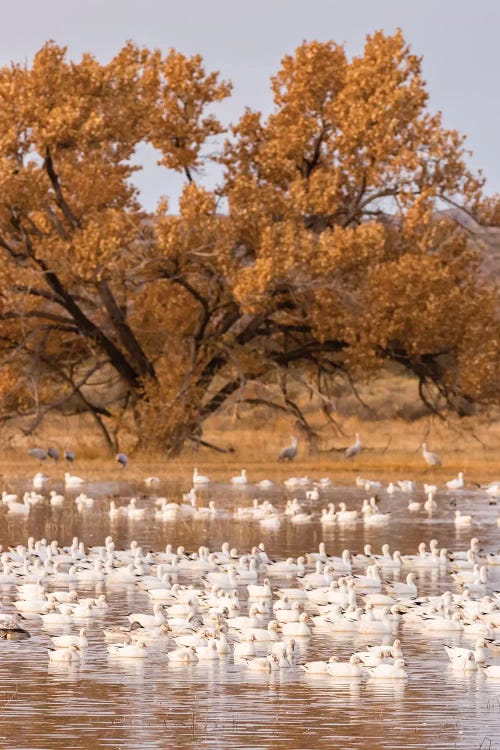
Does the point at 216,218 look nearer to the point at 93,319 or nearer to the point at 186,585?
the point at 93,319

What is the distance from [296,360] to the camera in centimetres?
4644

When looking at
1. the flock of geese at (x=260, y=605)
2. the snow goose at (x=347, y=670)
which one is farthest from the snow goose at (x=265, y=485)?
the snow goose at (x=347, y=670)

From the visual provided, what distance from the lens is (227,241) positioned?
40.5 meters

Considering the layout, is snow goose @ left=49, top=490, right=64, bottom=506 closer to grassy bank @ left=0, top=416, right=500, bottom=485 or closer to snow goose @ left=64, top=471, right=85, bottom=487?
snow goose @ left=64, top=471, right=85, bottom=487

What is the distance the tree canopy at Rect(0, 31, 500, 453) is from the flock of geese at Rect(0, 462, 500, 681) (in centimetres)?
1582

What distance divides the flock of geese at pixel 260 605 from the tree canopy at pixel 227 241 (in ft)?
51.9

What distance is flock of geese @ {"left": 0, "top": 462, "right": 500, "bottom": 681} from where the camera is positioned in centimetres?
1559

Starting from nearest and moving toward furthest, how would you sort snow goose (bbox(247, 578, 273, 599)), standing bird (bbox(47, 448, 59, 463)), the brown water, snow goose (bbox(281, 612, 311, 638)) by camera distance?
the brown water < snow goose (bbox(281, 612, 311, 638)) < snow goose (bbox(247, 578, 273, 599)) < standing bird (bbox(47, 448, 59, 463))

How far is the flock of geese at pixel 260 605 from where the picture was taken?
51.2 feet

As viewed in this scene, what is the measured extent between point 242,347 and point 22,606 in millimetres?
25248

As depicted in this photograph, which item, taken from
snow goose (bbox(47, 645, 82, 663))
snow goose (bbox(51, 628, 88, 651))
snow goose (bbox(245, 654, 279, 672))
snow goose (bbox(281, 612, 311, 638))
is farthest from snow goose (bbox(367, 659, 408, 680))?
snow goose (bbox(51, 628, 88, 651))

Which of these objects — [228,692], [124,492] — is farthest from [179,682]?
[124,492]

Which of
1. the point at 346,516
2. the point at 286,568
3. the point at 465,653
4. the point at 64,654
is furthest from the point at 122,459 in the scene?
the point at 465,653

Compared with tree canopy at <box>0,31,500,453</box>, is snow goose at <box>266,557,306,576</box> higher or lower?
lower
